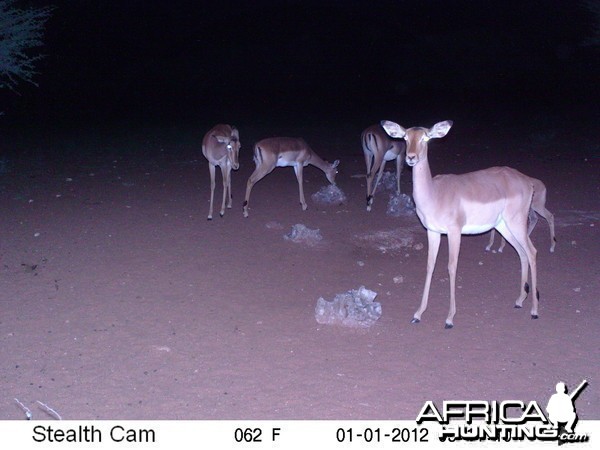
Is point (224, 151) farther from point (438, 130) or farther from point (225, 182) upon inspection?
point (438, 130)

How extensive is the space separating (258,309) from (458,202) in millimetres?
2363

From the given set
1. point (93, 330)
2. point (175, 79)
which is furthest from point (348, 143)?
point (175, 79)

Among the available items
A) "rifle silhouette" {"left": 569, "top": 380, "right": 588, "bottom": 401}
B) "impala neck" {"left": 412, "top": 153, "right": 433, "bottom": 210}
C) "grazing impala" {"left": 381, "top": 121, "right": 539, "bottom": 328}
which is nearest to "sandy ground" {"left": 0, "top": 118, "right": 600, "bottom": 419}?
"rifle silhouette" {"left": 569, "top": 380, "right": 588, "bottom": 401}

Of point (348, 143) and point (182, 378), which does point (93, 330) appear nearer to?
point (182, 378)

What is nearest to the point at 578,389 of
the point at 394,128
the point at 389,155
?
the point at 394,128

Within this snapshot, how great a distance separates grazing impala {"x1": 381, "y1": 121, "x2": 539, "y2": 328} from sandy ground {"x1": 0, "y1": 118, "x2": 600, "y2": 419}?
2.22ft

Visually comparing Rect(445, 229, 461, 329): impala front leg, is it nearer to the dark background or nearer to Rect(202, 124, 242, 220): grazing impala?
Rect(202, 124, 242, 220): grazing impala

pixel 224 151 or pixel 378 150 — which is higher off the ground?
pixel 378 150

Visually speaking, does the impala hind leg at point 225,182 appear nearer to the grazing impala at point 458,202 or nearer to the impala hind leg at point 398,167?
the impala hind leg at point 398,167

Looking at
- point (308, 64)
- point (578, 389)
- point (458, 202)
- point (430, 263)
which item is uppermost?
point (308, 64)

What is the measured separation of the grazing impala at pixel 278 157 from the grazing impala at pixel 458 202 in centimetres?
454

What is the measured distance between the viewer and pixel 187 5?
1971 inches

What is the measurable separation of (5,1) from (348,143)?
28.6 feet

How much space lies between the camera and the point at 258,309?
23.6 ft
